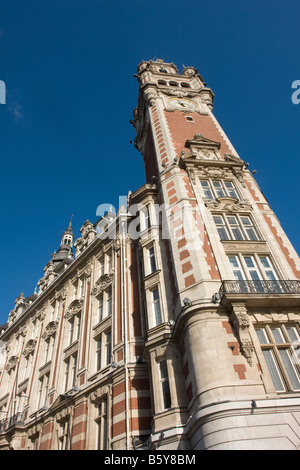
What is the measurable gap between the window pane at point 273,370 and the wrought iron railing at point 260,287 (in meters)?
2.92

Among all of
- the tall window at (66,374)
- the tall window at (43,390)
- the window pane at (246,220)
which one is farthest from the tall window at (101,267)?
the window pane at (246,220)

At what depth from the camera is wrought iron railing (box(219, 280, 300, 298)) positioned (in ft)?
57.9

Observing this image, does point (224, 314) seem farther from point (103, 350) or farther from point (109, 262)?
point (109, 262)

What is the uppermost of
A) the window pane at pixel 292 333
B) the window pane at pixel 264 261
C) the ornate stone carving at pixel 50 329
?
the ornate stone carving at pixel 50 329

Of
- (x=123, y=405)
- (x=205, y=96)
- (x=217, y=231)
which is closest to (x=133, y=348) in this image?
(x=123, y=405)

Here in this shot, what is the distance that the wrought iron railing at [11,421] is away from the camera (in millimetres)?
27500

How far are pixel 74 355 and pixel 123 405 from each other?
28.8 feet

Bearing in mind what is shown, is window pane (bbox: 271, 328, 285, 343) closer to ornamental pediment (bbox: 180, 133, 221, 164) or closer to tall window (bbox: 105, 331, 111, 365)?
tall window (bbox: 105, 331, 111, 365)

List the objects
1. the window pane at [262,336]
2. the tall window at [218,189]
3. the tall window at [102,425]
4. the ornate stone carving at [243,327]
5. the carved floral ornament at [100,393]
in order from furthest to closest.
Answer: the tall window at [218,189] < the carved floral ornament at [100,393] < the tall window at [102,425] < the window pane at [262,336] < the ornate stone carving at [243,327]

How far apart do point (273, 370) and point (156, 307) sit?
792cm

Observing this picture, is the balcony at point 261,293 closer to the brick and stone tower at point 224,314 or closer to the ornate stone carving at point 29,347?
the brick and stone tower at point 224,314

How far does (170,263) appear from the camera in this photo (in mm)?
22594

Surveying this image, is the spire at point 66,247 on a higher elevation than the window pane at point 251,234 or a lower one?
higher
